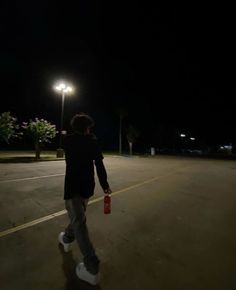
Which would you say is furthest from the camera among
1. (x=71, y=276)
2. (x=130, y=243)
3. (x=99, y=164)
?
(x=130, y=243)

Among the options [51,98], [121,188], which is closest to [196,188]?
[121,188]

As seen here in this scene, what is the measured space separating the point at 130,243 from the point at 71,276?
4.23 feet

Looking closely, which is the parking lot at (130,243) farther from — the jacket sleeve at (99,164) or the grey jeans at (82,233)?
the jacket sleeve at (99,164)

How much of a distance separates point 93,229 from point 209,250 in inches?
81.6

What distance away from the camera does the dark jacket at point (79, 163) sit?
303 centimetres

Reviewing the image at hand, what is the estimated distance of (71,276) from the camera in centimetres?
298

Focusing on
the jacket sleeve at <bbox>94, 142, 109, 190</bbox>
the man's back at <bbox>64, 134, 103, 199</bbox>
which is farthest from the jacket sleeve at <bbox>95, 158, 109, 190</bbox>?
the man's back at <bbox>64, 134, 103, 199</bbox>

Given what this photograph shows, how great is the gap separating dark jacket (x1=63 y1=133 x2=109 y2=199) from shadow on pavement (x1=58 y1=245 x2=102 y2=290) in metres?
0.97

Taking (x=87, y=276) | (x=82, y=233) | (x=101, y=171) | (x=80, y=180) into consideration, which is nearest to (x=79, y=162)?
(x=80, y=180)

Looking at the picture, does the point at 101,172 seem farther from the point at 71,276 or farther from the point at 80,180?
the point at 71,276

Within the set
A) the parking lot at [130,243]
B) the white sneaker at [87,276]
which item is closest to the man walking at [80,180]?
the white sneaker at [87,276]

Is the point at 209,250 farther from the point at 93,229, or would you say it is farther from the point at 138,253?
the point at 93,229

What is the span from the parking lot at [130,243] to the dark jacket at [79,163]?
1062mm

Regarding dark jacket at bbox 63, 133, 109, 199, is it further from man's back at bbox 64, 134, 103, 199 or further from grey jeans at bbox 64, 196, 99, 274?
grey jeans at bbox 64, 196, 99, 274
